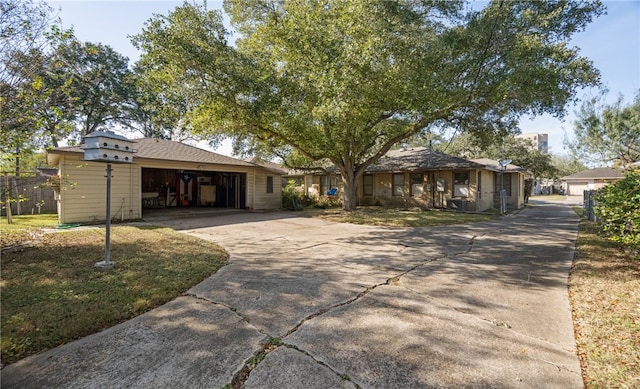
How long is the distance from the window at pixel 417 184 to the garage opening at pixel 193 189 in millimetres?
9887

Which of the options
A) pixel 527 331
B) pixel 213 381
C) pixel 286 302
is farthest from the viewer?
pixel 286 302

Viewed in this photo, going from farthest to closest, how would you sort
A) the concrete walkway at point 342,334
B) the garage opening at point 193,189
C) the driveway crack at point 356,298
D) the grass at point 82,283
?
the garage opening at point 193,189, the driveway crack at point 356,298, the grass at point 82,283, the concrete walkway at point 342,334

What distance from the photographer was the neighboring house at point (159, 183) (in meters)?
9.78

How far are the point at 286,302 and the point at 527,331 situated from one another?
2.71 meters

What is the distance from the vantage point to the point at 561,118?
10.7 m

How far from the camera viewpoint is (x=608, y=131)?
2284cm

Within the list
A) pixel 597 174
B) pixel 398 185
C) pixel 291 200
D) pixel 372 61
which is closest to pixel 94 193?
pixel 291 200

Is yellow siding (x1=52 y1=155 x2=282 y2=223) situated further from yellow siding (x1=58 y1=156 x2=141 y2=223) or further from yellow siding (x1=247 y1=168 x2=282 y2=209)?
yellow siding (x1=247 y1=168 x2=282 y2=209)

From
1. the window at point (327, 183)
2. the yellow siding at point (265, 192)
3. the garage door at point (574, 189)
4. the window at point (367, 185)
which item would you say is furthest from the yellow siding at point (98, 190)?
the garage door at point (574, 189)

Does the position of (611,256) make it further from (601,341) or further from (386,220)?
(386,220)

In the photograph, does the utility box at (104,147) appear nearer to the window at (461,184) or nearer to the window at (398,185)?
the window at (398,185)

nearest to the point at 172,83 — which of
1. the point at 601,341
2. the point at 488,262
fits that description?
the point at 488,262

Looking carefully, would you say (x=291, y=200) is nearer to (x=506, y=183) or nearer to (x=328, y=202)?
(x=328, y=202)

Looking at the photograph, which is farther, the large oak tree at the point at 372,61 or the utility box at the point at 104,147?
the large oak tree at the point at 372,61
